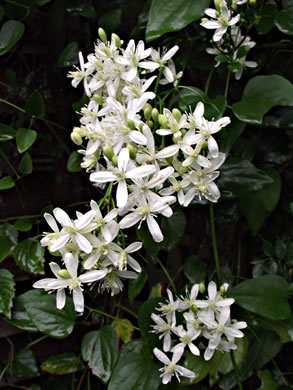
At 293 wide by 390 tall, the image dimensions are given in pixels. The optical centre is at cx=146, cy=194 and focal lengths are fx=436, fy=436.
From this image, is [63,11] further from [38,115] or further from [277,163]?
[277,163]

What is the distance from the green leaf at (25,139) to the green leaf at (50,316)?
304 mm

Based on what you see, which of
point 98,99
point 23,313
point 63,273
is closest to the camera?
point 63,273

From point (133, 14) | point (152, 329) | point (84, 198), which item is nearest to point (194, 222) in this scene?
point (84, 198)

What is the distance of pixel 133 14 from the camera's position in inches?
42.2

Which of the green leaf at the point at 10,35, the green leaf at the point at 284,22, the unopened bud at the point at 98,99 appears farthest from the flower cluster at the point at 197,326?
the green leaf at the point at 10,35

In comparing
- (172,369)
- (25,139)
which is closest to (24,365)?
(172,369)

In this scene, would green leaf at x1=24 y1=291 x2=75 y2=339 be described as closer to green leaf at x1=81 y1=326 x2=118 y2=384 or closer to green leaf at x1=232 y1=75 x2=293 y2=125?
green leaf at x1=81 y1=326 x2=118 y2=384

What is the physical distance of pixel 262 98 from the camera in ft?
2.61

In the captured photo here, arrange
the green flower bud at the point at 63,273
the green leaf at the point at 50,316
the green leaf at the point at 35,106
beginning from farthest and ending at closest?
the green leaf at the point at 35,106, the green leaf at the point at 50,316, the green flower bud at the point at 63,273

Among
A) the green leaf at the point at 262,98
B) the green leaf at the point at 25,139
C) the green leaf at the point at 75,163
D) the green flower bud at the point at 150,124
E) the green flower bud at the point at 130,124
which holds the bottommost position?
the green leaf at the point at 75,163

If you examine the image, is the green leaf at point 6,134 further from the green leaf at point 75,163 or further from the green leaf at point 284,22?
the green leaf at point 284,22

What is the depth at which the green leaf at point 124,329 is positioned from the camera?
3.35 ft

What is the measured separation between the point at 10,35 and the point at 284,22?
56cm

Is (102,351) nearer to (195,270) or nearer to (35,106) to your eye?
(195,270)
